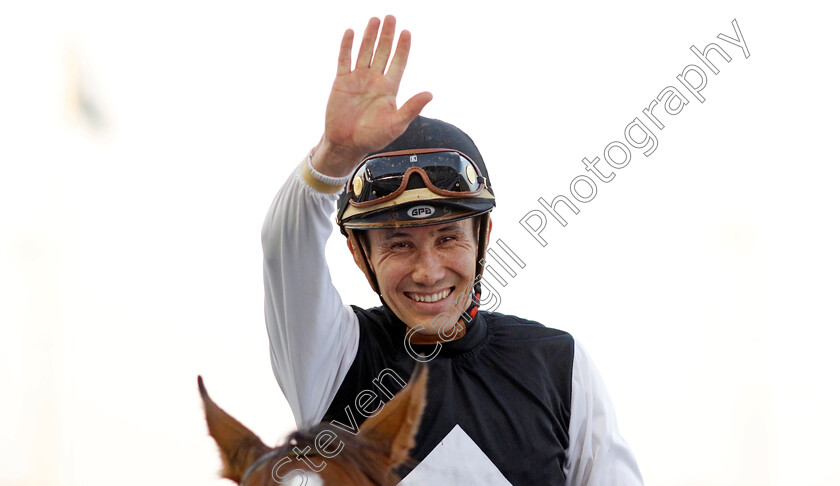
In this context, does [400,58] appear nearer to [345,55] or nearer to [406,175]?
[345,55]

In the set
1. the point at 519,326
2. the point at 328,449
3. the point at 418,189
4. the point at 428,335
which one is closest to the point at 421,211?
the point at 418,189

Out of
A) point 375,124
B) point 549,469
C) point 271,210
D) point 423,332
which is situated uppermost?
point 375,124

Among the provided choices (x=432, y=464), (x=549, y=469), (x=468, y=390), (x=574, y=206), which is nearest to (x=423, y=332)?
(x=468, y=390)

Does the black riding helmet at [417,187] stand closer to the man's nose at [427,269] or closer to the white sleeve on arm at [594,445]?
the man's nose at [427,269]

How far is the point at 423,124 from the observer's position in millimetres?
1720

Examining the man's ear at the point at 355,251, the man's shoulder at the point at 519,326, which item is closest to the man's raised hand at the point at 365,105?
the man's ear at the point at 355,251

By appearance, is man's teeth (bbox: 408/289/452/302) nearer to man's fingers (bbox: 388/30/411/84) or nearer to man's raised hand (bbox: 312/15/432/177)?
man's raised hand (bbox: 312/15/432/177)

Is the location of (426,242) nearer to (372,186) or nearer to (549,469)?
(372,186)

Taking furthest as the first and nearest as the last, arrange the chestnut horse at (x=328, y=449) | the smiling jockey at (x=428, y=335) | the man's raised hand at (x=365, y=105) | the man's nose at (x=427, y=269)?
the man's nose at (x=427, y=269) → the smiling jockey at (x=428, y=335) → the man's raised hand at (x=365, y=105) → the chestnut horse at (x=328, y=449)

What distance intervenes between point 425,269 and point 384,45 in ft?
1.49

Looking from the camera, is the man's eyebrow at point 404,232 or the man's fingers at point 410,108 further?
the man's eyebrow at point 404,232

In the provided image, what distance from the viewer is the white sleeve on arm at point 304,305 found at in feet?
4.69

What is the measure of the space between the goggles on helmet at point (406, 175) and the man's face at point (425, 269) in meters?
0.07

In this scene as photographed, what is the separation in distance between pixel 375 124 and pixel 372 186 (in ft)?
0.91
